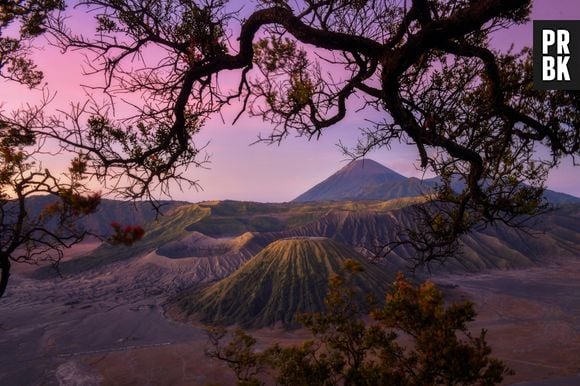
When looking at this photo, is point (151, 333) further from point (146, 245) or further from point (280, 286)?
point (146, 245)

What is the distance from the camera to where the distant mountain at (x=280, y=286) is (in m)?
39.4

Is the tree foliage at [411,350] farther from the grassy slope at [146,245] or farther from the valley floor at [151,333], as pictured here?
the grassy slope at [146,245]

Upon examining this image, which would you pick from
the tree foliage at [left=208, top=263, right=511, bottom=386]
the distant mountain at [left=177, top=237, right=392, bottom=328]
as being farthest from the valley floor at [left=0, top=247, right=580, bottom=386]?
the tree foliage at [left=208, top=263, right=511, bottom=386]

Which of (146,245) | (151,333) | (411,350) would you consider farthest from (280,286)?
(146,245)

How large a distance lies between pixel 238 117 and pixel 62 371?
94.5ft

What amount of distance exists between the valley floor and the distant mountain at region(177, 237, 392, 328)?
3046 millimetres

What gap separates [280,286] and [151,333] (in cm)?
1325

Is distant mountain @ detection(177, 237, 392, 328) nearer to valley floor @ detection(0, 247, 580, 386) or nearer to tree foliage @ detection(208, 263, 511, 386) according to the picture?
valley floor @ detection(0, 247, 580, 386)

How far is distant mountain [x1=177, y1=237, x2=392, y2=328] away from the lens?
39406mm

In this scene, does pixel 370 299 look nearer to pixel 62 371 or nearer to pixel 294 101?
pixel 294 101

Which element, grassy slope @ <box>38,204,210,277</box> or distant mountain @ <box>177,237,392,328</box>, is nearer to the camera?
distant mountain @ <box>177,237,392,328</box>

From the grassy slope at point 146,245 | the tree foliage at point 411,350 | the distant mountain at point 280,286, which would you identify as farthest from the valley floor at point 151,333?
the tree foliage at point 411,350

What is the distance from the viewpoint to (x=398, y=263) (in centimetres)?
6169

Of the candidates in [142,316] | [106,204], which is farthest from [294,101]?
[106,204]
